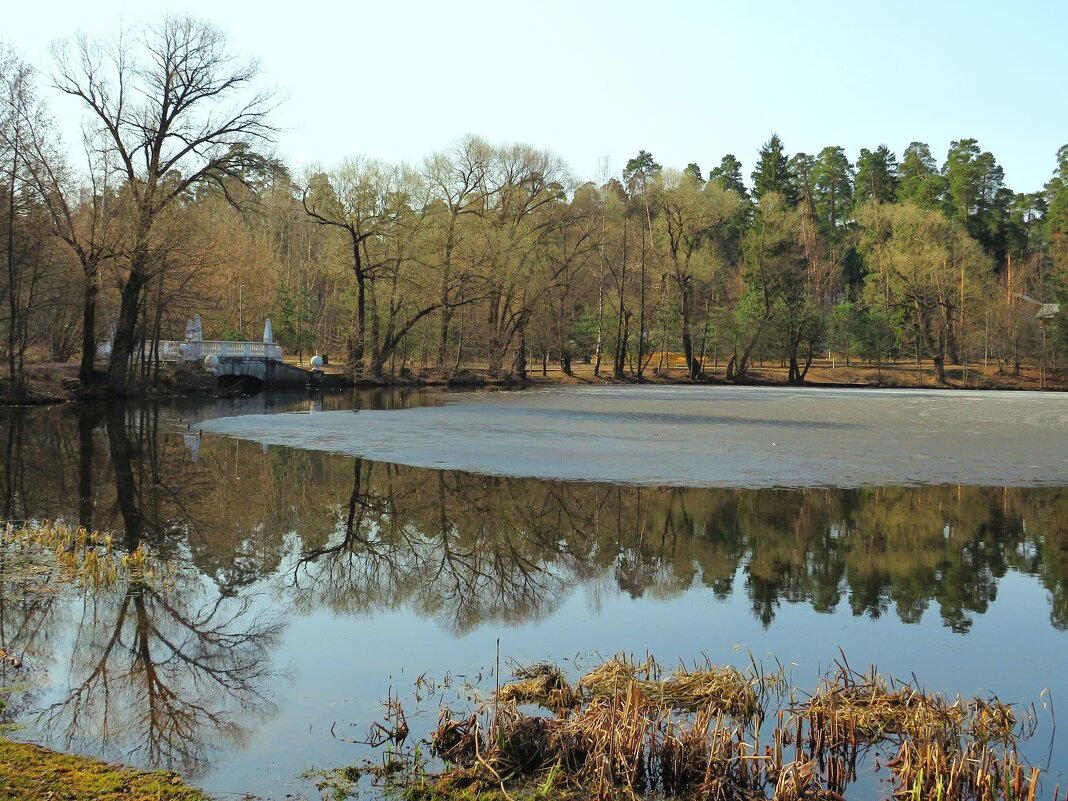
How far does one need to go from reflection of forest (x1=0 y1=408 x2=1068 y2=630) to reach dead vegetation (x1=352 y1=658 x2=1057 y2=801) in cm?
270

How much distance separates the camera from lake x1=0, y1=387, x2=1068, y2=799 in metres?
7.02

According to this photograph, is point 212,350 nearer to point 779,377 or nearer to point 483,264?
point 483,264

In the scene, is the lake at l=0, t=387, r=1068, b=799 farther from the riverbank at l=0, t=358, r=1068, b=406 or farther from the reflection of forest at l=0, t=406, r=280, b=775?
the riverbank at l=0, t=358, r=1068, b=406

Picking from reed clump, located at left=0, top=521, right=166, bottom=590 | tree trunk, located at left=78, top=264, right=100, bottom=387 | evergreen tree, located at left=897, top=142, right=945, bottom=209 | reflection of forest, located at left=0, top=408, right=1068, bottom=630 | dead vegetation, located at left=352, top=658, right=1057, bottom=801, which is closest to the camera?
dead vegetation, located at left=352, top=658, right=1057, bottom=801

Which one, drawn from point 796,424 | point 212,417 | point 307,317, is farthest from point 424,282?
point 796,424

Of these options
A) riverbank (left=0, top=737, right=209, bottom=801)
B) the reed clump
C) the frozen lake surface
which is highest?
the frozen lake surface

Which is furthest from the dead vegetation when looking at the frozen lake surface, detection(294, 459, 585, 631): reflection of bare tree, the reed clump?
the frozen lake surface

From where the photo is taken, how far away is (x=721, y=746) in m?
5.65

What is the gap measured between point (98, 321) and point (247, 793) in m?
50.2

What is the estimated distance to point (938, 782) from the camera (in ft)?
17.3

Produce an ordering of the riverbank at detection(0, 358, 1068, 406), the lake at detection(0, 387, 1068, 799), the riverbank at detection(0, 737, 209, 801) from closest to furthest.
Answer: the riverbank at detection(0, 737, 209, 801) < the lake at detection(0, 387, 1068, 799) < the riverbank at detection(0, 358, 1068, 406)

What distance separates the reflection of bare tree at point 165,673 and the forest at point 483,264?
102ft

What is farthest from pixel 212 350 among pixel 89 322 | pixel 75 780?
pixel 75 780

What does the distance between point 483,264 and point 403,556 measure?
49.9 m
